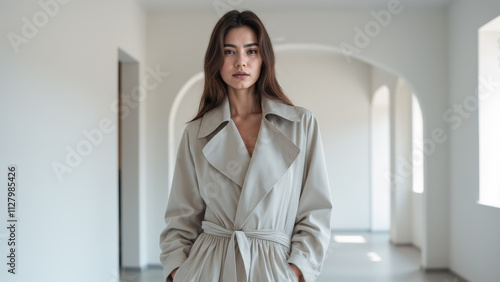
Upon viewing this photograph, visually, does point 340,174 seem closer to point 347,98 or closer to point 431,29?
point 347,98

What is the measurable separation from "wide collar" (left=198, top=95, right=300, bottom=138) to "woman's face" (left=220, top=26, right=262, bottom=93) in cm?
8

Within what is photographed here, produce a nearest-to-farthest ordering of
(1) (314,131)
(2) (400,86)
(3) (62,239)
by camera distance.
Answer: (1) (314,131) → (3) (62,239) → (2) (400,86)

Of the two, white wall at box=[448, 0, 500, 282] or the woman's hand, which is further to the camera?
white wall at box=[448, 0, 500, 282]

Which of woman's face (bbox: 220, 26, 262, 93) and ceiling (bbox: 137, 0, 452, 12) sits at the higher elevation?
ceiling (bbox: 137, 0, 452, 12)

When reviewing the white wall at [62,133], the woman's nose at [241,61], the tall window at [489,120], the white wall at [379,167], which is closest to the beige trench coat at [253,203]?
the woman's nose at [241,61]

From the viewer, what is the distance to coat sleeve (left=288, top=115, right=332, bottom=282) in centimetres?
153

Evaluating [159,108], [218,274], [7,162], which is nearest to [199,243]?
[218,274]

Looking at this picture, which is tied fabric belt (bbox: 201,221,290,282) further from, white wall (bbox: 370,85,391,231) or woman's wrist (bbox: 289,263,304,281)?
white wall (bbox: 370,85,391,231)

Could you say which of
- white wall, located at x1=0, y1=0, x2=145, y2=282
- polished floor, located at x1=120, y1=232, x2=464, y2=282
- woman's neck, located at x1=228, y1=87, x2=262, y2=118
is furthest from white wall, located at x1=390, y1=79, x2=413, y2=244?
woman's neck, located at x1=228, y1=87, x2=262, y2=118

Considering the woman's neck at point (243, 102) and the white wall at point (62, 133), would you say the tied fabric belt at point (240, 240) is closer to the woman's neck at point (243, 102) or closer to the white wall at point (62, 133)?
the woman's neck at point (243, 102)

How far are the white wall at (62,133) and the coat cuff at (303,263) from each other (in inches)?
75.8

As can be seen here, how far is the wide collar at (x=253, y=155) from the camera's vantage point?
1.53 m

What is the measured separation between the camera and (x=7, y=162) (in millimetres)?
2854

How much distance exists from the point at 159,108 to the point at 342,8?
2.28 meters
